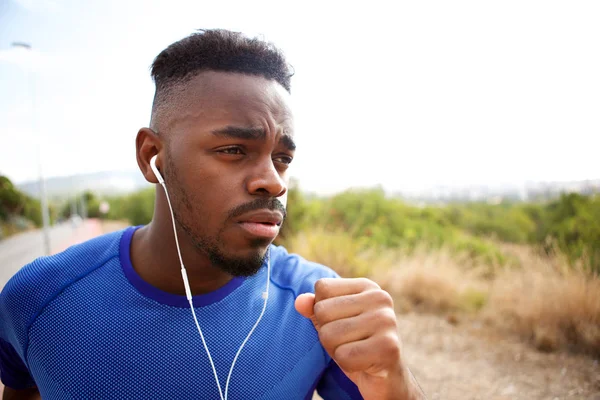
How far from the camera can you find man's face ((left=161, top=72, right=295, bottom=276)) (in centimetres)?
138

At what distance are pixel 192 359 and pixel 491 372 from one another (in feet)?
10.2

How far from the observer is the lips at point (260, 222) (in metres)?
1.38

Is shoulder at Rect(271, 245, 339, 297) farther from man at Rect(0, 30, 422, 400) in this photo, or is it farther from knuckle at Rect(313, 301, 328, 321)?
knuckle at Rect(313, 301, 328, 321)

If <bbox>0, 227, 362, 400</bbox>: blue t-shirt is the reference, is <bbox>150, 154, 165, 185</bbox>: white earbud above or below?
above

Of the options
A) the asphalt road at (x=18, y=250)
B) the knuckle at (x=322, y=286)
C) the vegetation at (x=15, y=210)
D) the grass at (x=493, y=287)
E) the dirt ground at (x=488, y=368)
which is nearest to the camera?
the knuckle at (x=322, y=286)

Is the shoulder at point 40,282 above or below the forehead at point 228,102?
below

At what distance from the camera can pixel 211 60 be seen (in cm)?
158

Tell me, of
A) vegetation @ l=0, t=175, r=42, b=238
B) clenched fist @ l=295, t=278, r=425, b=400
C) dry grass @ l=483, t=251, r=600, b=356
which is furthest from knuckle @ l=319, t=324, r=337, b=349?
dry grass @ l=483, t=251, r=600, b=356

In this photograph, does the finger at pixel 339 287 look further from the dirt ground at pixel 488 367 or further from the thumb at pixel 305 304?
the dirt ground at pixel 488 367

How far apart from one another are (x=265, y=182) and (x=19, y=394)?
1812 millimetres

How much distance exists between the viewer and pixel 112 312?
1.45 metres

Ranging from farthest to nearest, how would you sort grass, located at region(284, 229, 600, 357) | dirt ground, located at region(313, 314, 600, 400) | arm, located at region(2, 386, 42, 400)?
grass, located at region(284, 229, 600, 357) → dirt ground, located at region(313, 314, 600, 400) → arm, located at region(2, 386, 42, 400)

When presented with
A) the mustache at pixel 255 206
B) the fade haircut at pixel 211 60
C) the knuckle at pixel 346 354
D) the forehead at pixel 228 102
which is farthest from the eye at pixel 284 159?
the knuckle at pixel 346 354

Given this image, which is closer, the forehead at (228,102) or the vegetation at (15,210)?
the forehead at (228,102)
